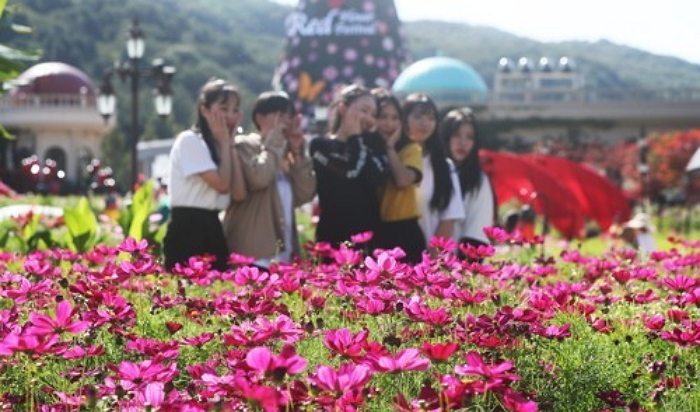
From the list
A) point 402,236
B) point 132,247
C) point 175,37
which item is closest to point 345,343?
point 132,247

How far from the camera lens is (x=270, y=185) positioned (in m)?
5.16

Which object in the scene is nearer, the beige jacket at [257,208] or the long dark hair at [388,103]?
the beige jacket at [257,208]

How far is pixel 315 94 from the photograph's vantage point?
29500 mm

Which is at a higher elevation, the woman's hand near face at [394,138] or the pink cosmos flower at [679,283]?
the woman's hand near face at [394,138]

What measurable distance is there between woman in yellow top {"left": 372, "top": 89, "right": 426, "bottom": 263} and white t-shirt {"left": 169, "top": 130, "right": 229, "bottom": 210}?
0.78 metres

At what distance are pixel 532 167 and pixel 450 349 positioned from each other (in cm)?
1215

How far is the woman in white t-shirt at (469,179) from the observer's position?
5.70m

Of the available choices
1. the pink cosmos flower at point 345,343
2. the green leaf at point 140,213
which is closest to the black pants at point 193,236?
the green leaf at point 140,213

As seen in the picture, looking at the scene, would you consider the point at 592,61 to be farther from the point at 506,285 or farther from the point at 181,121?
the point at 506,285

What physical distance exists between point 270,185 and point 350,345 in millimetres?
3082

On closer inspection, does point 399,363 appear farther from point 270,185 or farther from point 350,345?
point 270,185

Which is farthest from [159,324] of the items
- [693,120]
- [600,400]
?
[693,120]

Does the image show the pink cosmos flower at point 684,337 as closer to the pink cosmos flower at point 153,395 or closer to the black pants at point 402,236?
the pink cosmos flower at point 153,395

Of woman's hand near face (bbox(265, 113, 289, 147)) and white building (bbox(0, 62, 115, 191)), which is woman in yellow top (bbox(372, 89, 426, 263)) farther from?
white building (bbox(0, 62, 115, 191))
